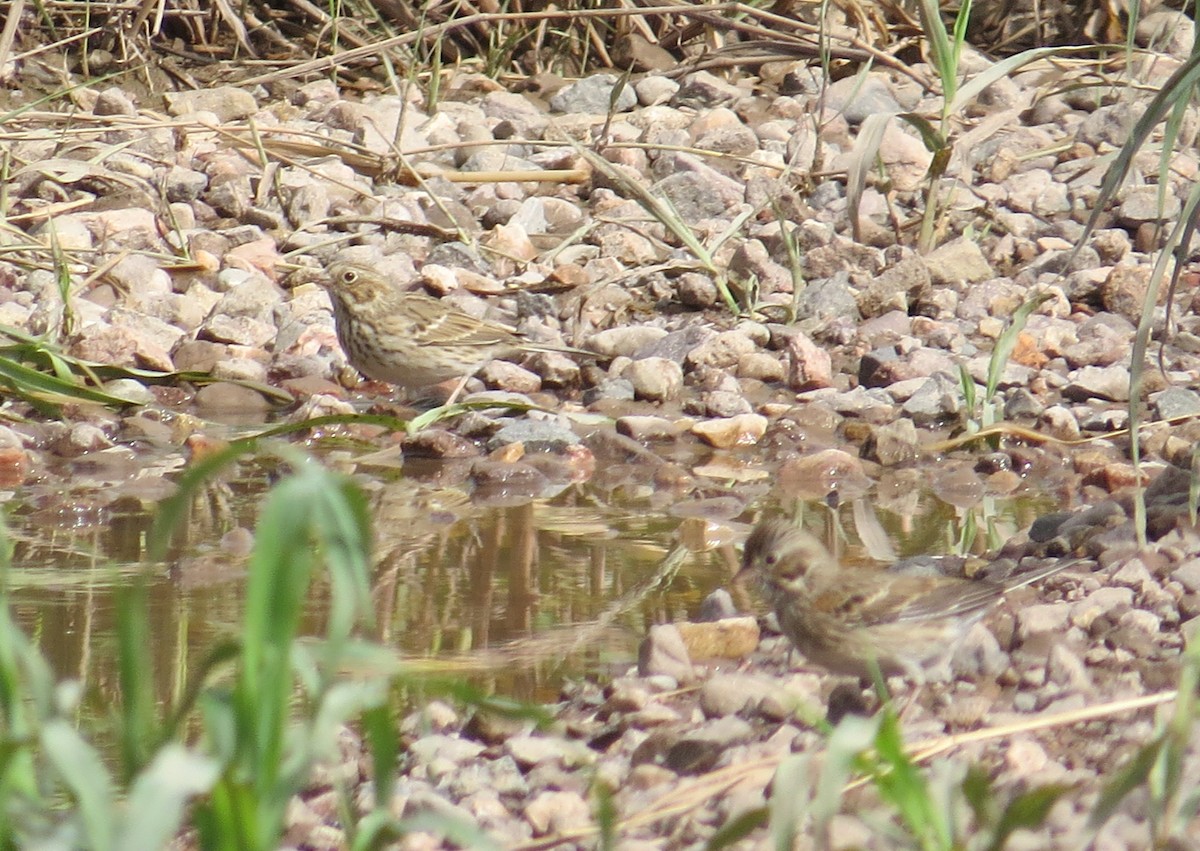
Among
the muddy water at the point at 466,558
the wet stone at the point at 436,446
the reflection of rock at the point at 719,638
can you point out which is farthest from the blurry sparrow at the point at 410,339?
the reflection of rock at the point at 719,638

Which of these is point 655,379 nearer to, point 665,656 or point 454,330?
point 454,330

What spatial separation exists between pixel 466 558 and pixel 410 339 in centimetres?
204

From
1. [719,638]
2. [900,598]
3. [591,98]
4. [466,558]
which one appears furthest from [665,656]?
[591,98]

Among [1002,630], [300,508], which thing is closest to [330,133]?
[1002,630]

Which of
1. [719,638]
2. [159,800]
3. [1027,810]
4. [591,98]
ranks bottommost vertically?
[719,638]

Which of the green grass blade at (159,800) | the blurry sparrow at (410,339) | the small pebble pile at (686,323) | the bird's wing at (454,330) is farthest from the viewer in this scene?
the bird's wing at (454,330)

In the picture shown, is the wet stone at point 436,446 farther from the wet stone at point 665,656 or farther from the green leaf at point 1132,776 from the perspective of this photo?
the green leaf at point 1132,776

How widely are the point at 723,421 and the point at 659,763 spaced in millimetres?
2984

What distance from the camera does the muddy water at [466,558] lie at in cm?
402

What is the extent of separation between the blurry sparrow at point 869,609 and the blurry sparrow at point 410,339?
9.29 ft

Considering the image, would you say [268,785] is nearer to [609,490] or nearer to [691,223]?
[609,490]

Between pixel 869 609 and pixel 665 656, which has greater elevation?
pixel 869 609

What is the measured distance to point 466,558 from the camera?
4891mm

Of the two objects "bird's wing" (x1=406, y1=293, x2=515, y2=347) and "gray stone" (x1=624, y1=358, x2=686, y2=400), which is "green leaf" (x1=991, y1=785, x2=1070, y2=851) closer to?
"gray stone" (x1=624, y1=358, x2=686, y2=400)
